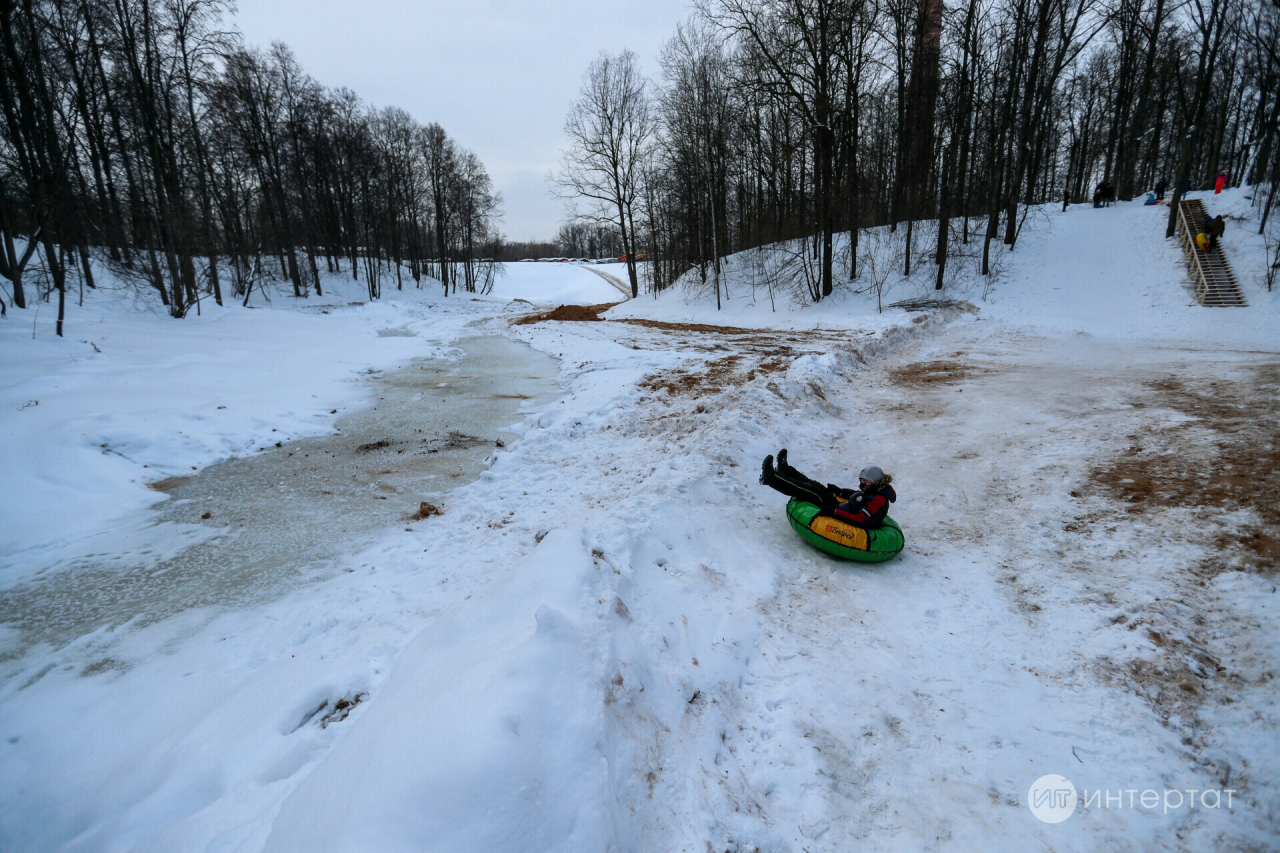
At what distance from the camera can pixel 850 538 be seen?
4.64 metres

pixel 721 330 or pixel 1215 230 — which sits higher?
pixel 1215 230

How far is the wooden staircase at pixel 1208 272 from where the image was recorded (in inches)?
663

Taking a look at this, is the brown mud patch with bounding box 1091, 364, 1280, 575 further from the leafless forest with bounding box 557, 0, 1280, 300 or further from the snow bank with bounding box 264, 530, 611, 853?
the leafless forest with bounding box 557, 0, 1280, 300

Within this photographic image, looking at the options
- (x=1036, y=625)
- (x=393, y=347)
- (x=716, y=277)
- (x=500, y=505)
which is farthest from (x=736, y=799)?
(x=716, y=277)

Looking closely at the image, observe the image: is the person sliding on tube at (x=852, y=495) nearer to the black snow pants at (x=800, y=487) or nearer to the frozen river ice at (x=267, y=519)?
the black snow pants at (x=800, y=487)

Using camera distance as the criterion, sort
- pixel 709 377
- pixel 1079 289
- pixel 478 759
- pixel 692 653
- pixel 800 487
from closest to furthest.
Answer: pixel 478 759
pixel 692 653
pixel 800 487
pixel 709 377
pixel 1079 289

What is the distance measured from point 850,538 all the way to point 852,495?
0.39m

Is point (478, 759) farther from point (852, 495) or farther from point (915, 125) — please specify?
point (915, 125)

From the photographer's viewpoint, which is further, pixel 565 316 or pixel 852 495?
pixel 565 316

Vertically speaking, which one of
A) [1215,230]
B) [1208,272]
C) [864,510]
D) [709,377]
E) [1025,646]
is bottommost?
[1025,646]

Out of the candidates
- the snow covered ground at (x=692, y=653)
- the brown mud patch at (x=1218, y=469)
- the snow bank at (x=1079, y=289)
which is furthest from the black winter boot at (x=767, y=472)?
the snow bank at (x=1079, y=289)

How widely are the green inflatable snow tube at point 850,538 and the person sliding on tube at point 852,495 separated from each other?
8cm

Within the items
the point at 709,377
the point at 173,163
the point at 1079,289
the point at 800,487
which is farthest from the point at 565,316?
the point at 800,487

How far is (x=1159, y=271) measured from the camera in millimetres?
19922
